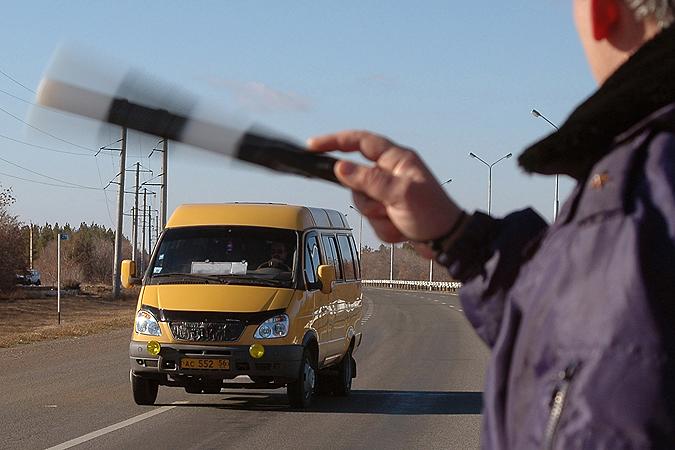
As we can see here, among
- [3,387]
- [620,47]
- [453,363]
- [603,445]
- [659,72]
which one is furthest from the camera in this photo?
[453,363]

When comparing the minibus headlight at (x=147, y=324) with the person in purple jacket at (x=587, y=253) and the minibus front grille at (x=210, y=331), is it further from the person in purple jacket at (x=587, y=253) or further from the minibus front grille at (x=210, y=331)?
the person in purple jacket at (x=587, y=253)

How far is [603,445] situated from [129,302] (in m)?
58.9

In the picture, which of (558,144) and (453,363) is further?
(453,363)

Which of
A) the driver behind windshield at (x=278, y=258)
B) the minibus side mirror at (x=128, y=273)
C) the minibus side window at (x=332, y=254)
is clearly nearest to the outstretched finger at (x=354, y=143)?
the driver behind windshield at (x=278, y=258)

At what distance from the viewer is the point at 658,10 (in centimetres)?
161

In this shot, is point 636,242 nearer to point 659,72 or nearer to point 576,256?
point 576,256

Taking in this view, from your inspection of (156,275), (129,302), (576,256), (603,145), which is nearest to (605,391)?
(576,256)

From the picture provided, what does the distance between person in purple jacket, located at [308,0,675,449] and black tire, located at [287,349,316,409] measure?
12.3 metres

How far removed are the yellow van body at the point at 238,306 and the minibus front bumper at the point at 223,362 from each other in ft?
0.04

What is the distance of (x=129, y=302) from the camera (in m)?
59.2

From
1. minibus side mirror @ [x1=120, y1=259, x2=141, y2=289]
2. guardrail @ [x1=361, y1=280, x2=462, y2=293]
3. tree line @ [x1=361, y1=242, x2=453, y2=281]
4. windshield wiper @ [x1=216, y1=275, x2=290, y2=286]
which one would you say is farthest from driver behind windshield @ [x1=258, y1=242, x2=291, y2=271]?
tree line @ [x1=361, y1=242, x2=453, y2=281]

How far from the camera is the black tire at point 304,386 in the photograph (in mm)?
13992

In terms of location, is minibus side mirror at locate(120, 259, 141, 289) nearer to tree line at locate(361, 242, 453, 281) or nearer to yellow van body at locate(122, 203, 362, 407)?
yellow van body at locate(122, 203, 362, 407)

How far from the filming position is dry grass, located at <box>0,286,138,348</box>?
3014 centimetres
